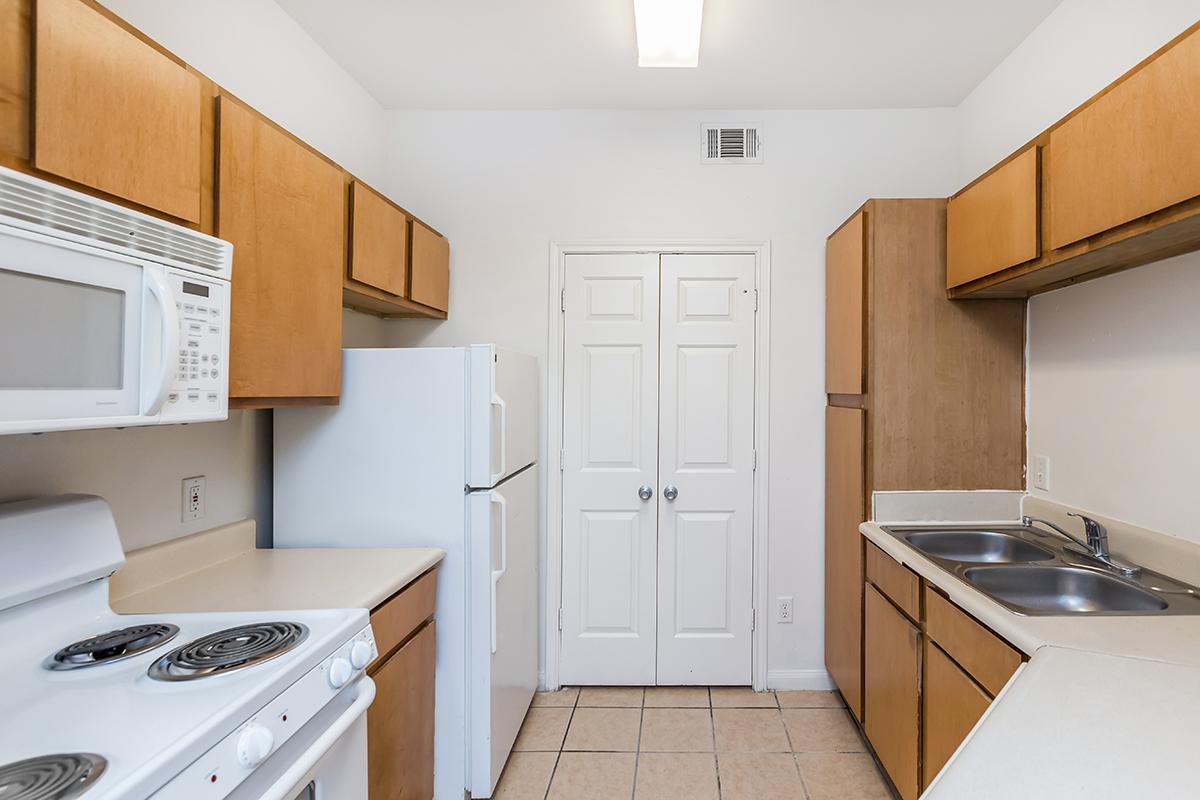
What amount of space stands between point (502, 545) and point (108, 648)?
108 cm

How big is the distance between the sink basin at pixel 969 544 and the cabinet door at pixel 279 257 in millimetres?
2117

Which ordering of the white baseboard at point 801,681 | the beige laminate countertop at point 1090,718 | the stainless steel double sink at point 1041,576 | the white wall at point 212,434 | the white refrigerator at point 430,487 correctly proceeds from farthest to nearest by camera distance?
the white baseboard at point 801,681 < the white refrigerator at point 430,487 < the stainless steel double sink at point 1041,576 < the white wall at point 212,434 < the beige laminate countertop at point 1090,718

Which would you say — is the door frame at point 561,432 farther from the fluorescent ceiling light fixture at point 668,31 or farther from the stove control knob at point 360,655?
the stove control knob at point 360,655

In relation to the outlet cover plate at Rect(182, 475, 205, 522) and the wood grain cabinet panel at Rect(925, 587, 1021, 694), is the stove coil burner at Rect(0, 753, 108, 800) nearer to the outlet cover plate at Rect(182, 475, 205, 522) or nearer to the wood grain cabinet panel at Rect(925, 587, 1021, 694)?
the outlet cover plate at Rect(182, 475, 205, 522)

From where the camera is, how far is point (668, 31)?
1948 millimetres

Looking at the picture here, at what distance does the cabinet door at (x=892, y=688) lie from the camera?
1783mm

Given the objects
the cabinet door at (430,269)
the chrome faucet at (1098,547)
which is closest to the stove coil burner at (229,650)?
the cabinet door at (430,269)

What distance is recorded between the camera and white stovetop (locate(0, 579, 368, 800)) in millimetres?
819

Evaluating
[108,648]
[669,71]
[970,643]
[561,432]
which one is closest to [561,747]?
[561,432]

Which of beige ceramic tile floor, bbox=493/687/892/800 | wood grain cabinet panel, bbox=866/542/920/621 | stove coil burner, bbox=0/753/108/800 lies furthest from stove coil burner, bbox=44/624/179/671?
wood grain cabinet panel, bbox=866/542/920/621

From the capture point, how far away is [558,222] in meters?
2.77

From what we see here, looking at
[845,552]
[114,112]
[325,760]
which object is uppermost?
[114,112]

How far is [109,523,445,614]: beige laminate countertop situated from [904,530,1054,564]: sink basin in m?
1.74

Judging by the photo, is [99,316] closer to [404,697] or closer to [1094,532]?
[404,697]
